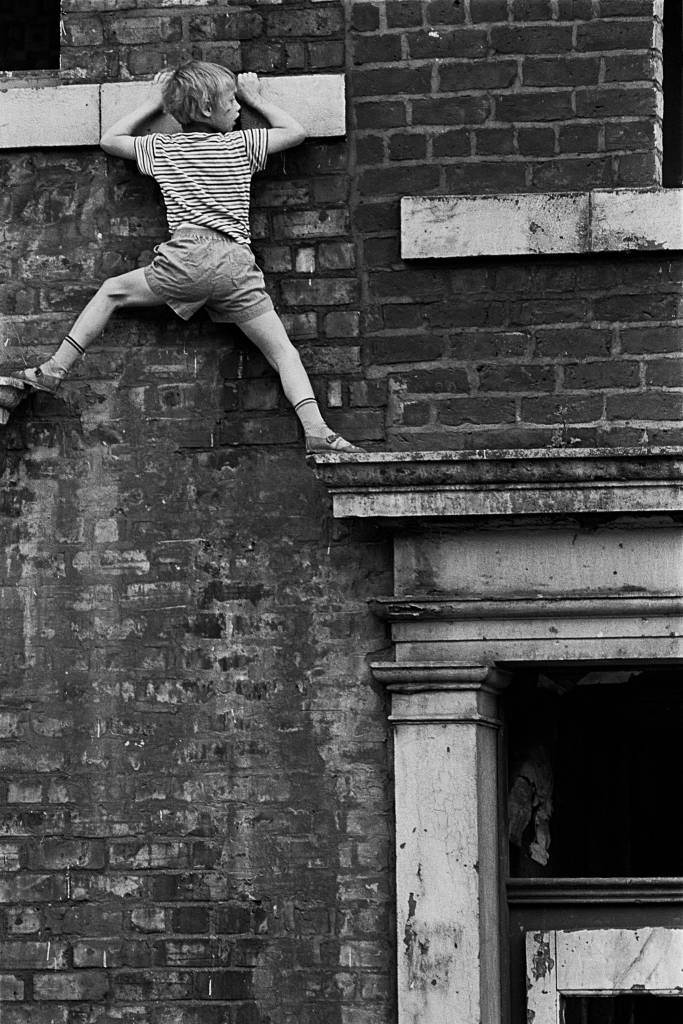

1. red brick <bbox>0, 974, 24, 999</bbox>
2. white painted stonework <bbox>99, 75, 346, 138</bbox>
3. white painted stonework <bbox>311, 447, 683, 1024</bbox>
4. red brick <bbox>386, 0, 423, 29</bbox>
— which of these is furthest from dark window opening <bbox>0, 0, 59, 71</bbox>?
red brick <bbox>0, 974, 24, 999</bbox>

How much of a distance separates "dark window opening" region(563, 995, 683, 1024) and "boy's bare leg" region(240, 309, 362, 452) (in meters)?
2.04

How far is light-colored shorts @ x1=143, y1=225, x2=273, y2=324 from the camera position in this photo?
6.02m

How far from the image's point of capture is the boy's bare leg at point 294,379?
5.96 meters

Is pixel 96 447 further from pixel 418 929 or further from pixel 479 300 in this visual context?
pixel 418 929

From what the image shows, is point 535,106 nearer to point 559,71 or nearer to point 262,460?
point 559,71

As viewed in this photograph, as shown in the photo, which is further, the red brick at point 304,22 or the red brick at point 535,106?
the red brick at point 304,22

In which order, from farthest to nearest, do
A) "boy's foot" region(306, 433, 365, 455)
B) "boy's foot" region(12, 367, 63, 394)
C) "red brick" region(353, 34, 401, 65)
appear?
"red brick" region(353, 34, 401, 65) < "boy's foot" region(12, 367, 63, 394) < "boy's foot" region(306, 433, 365, 455)

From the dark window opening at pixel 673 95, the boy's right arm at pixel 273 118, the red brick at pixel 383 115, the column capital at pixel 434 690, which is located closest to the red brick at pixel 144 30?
the boy's right arm at pixel 273 118

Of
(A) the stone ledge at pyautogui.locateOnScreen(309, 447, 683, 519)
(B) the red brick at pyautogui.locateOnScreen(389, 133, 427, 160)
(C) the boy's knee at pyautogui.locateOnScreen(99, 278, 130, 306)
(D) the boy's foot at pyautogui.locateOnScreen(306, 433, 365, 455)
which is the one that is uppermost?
(B) the red brick at pyautogui.locateOnScreen(389, 133, 427, 160)

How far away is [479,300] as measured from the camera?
605cm

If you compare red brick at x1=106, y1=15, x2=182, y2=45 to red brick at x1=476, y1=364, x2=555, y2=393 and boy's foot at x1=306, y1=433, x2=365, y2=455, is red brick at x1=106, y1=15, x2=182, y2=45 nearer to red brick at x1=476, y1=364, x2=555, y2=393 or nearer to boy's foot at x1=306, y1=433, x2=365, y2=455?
boy's foot at x1=306, y1=433, x2=365, y2=455

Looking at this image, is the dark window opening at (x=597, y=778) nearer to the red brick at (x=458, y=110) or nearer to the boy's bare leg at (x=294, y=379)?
the boy's bare leg at (x=294, y=379)

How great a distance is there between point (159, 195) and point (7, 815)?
2182mm

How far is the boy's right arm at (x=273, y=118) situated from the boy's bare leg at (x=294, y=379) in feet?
1.92
